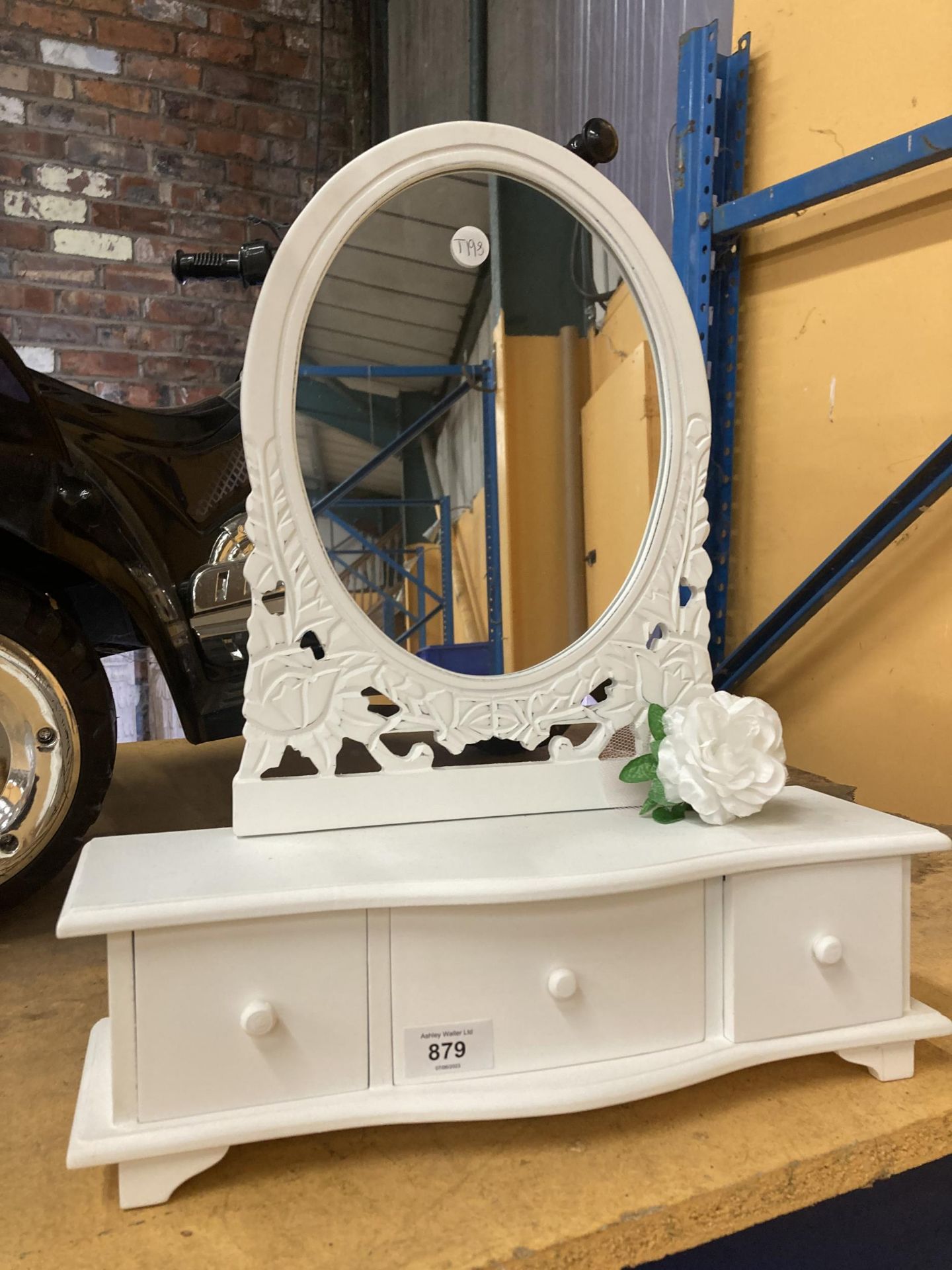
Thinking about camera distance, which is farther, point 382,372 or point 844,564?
point 844,564

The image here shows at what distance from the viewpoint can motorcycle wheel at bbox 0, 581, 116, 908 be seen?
3.12 feet

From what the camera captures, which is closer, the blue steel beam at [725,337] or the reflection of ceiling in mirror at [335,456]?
the reflection of ceiling in mirror at [335,456]

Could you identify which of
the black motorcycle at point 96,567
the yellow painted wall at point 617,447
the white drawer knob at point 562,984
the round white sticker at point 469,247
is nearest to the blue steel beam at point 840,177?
the black motorcycle at point 96,567

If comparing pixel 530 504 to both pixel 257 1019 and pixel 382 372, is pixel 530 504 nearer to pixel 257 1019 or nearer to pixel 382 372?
pixel 382 372

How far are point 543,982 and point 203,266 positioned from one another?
95 centimetres

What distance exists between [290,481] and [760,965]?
56 cm

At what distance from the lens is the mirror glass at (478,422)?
777 millimetres

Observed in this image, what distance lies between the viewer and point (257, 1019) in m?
0.61

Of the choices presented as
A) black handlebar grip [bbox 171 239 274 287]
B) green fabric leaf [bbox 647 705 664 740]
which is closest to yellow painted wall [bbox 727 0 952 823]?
green fabric leaf [bbox 647 705 664 740]

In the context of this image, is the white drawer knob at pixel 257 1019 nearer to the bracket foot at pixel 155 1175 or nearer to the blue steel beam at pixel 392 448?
the bracket foot at pixel 155 1175

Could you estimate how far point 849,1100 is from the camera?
0.72 metres

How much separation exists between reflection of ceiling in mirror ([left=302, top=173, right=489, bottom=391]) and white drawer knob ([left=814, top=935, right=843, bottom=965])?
58cm

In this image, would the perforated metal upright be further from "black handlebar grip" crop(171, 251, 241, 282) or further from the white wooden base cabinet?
the white wooden base cabinet

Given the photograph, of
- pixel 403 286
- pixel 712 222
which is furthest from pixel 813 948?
pixel 712 222
